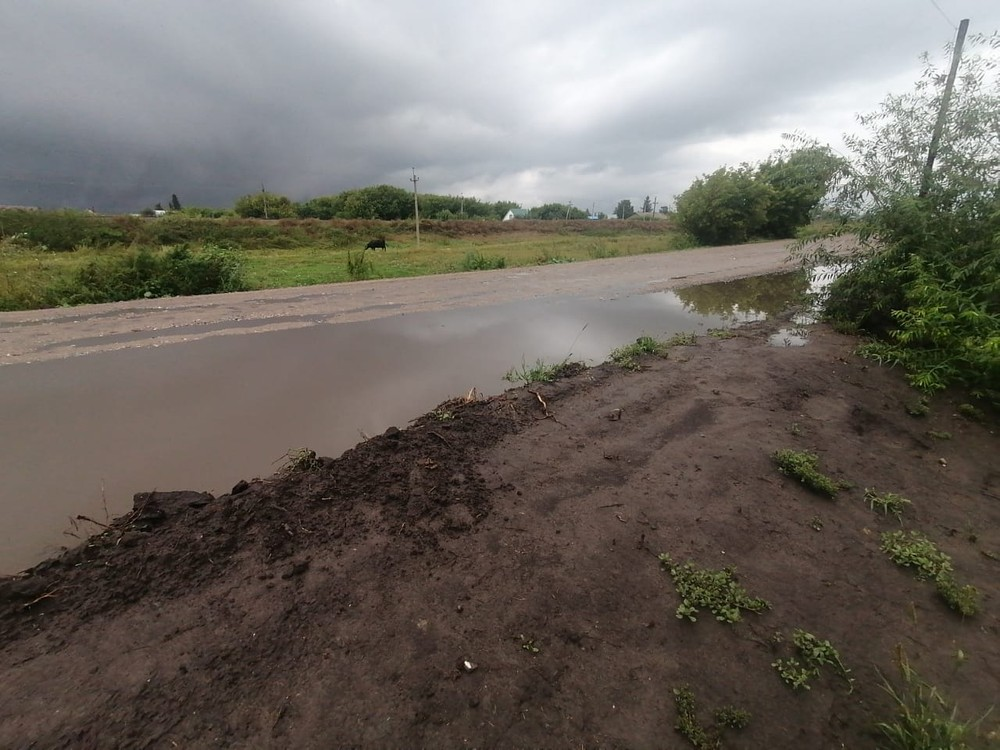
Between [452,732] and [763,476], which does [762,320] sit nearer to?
[763,476]

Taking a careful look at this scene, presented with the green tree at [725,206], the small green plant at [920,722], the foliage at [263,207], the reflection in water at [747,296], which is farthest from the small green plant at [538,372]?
the foliage at [263,207]

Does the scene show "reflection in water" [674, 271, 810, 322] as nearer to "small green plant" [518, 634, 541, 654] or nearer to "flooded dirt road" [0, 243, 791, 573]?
"flooded dirt road" [0, 243, 791, 573]

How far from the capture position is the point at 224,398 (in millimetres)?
5242

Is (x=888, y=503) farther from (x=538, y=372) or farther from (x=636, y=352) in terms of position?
(x=636, y=352)

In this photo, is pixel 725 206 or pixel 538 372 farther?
pixel 725 206

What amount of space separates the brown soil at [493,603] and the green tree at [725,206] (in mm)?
25910

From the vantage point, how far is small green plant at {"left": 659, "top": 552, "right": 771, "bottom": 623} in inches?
96.0

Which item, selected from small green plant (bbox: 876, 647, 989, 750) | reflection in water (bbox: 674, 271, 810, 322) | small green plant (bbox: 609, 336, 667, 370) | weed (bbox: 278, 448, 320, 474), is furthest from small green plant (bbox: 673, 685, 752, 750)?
reflection in water (bbox: 674, 271, 810, 322)

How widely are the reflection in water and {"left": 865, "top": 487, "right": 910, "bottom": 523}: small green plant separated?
Result: 640 centimetres

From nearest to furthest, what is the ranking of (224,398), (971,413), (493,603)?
(493,603)
(971,413)
(224,398)

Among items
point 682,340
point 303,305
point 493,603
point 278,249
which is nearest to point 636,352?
point 682,340

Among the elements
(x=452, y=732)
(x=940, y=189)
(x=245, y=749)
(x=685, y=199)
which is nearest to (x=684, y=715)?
(x=452, y=732)

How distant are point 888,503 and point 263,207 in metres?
55.2

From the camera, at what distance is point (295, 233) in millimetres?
34062
